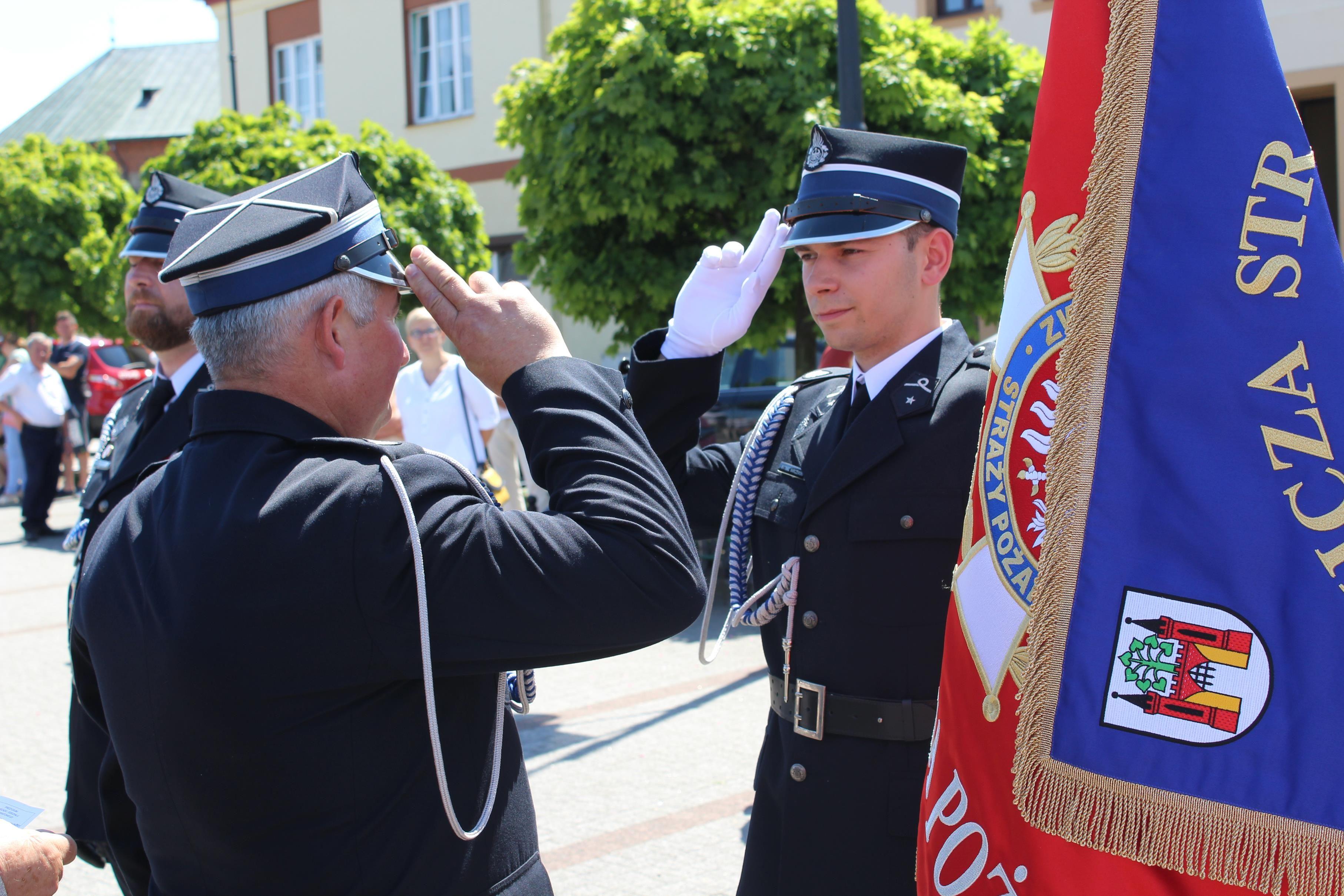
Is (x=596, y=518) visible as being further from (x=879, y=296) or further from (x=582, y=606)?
(x=879, y=296)

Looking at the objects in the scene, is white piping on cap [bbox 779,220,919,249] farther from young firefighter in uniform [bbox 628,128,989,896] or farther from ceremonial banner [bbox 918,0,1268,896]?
ceremonial banner [bbox 918,0,1268,896]

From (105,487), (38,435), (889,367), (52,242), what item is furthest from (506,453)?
(52,242)

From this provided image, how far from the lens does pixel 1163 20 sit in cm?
147

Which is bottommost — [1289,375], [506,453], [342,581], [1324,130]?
[506,453]

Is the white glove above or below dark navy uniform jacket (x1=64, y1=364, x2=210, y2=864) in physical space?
above

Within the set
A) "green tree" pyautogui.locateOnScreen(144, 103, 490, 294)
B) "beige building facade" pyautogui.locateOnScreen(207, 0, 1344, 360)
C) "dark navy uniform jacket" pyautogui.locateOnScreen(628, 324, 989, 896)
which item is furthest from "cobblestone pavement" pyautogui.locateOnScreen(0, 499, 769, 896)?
"beige building facade" pyautogui.locateOnScreen(207, 0, 1344, 360)

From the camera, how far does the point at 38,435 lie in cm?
1127

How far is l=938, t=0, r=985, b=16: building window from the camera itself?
1262 centimetres

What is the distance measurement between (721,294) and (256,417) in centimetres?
93

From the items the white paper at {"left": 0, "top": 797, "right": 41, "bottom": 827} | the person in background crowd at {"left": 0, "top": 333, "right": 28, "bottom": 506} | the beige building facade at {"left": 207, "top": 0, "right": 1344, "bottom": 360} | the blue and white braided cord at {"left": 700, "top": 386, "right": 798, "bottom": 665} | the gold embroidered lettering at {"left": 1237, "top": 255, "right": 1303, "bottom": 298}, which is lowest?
the person in background crowd at {"left": 0, "top": 333, "right": 28, "bottom": 506}

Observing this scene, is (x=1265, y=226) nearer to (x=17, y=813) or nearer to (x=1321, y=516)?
(x=1321, y=516)

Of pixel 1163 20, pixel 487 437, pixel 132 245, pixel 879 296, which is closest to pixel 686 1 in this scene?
pixel 487 437

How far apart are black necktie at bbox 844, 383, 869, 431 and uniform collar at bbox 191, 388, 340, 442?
1.19 m

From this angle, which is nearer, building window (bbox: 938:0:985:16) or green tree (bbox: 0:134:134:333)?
building window (bbox: 938:0:985:16)
